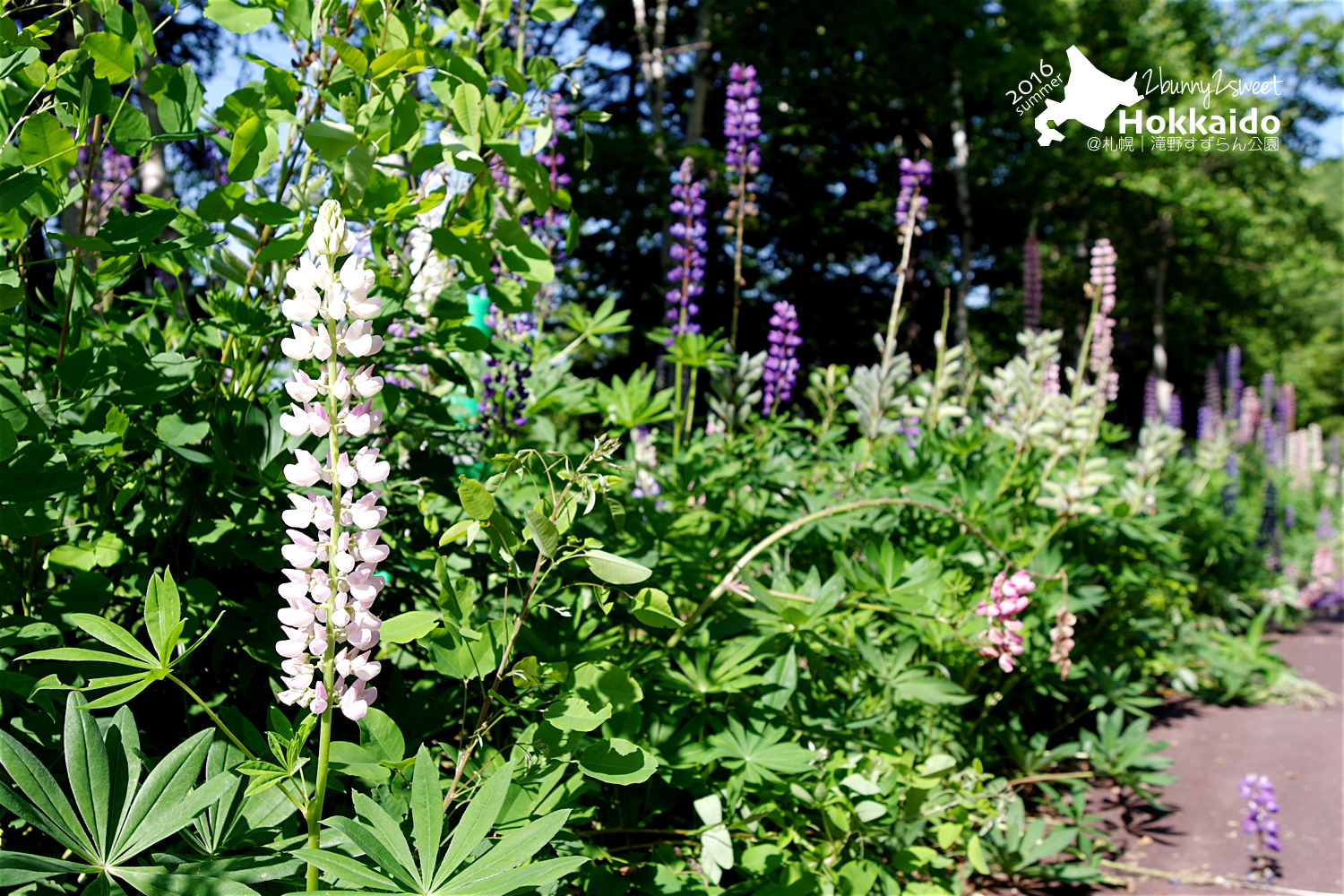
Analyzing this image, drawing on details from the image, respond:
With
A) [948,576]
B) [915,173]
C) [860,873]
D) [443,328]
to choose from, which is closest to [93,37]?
[443,328]

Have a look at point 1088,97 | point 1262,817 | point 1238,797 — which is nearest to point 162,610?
point 1262,817

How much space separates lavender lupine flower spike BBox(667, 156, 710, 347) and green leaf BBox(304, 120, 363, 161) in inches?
63.5

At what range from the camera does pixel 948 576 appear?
8.14 feet

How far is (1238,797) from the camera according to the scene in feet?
9.93

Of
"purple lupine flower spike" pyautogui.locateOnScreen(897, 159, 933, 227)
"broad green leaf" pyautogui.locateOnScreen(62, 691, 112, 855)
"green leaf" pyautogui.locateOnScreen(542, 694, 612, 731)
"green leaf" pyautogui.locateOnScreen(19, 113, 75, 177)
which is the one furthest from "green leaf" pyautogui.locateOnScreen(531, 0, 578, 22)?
"purple lupine flower spike" pyautogui.locateOnScreen(897, 159, 933, 227)

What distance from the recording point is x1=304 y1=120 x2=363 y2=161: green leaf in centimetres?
119

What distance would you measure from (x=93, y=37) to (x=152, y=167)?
365 cm

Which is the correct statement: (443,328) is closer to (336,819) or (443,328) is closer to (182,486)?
(182,486)

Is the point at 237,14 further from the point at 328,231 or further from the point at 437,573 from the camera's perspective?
the point at 437,573

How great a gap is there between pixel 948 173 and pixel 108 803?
56.0 feet

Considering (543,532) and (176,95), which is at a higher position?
(176,95)

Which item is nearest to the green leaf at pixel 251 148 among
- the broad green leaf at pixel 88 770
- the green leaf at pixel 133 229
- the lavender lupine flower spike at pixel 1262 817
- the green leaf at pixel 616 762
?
→ the green leaf at pixel 133 229

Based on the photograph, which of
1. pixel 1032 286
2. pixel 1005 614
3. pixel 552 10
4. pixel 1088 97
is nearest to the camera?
pixel 552 10

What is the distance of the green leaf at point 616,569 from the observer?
105 cm
